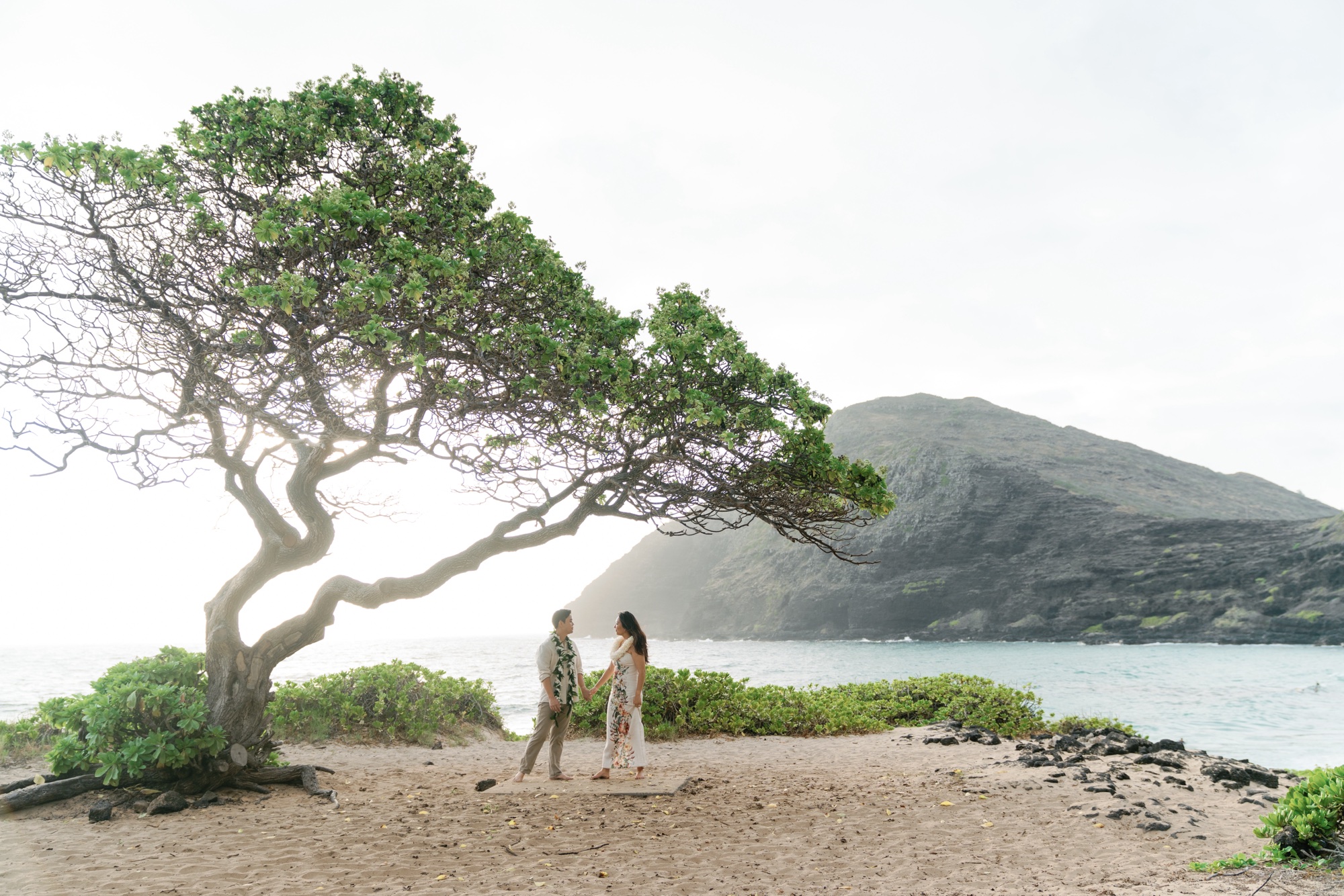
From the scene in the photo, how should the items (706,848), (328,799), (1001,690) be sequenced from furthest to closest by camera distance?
(1001,690)
(328,799)
(706,848)

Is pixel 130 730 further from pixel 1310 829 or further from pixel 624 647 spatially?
pixel 1310 829

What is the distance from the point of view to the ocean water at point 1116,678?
2150cm

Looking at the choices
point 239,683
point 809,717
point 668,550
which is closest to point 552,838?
point 239,683

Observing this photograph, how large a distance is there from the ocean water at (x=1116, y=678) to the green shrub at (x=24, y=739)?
522cm

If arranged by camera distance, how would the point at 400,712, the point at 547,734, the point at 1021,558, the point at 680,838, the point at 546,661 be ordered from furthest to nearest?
the point at 1021,558 < the point at 400,712 < the point at 547,734 < the point at 546,661 < the point at 680,838

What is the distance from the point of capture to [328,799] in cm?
929

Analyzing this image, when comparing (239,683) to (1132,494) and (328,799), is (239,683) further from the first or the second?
(1132,494)

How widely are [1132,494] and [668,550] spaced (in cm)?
9153

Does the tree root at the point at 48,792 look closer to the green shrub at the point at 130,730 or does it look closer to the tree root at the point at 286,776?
the green shrub at the point at 130,730

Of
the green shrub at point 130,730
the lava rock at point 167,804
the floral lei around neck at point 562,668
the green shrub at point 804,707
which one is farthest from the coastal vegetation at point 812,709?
the lava rock at point 167,804

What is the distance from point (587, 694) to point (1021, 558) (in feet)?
351

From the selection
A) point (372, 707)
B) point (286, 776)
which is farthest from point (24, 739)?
point (286, 776)

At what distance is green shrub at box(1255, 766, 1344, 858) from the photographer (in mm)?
5875

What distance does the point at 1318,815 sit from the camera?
19.4 feet
